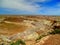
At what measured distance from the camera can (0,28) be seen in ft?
46.5

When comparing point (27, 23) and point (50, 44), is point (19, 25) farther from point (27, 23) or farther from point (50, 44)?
point (50, 44)

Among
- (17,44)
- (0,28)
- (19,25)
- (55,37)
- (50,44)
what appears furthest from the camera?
(19,25)

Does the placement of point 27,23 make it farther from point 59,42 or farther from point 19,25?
point 59,42

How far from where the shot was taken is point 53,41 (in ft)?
23.5

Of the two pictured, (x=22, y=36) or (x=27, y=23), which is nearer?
(x=22, y=36)

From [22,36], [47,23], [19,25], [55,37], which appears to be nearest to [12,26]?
[19,25]

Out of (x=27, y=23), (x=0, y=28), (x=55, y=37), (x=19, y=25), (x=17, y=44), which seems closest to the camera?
(x=17, y=44)

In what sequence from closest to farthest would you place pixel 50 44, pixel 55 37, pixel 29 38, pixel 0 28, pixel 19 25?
1. pixel 50 44
2. pixel 55 37
3. pixel 29 38
4. pixel 0 28
5. pixel 19 25

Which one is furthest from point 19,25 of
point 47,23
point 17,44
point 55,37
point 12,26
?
point 17,44

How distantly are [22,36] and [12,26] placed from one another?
493cm

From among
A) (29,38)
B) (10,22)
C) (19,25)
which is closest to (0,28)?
(19,25)

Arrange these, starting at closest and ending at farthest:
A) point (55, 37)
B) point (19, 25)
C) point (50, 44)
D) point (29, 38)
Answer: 1. point (50, 44)
2. point (55, 37)
3. point (29, 38)
4. point (19, 25)

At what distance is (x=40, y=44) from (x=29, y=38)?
3.62m

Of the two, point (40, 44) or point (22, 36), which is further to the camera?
point (22, 36)
